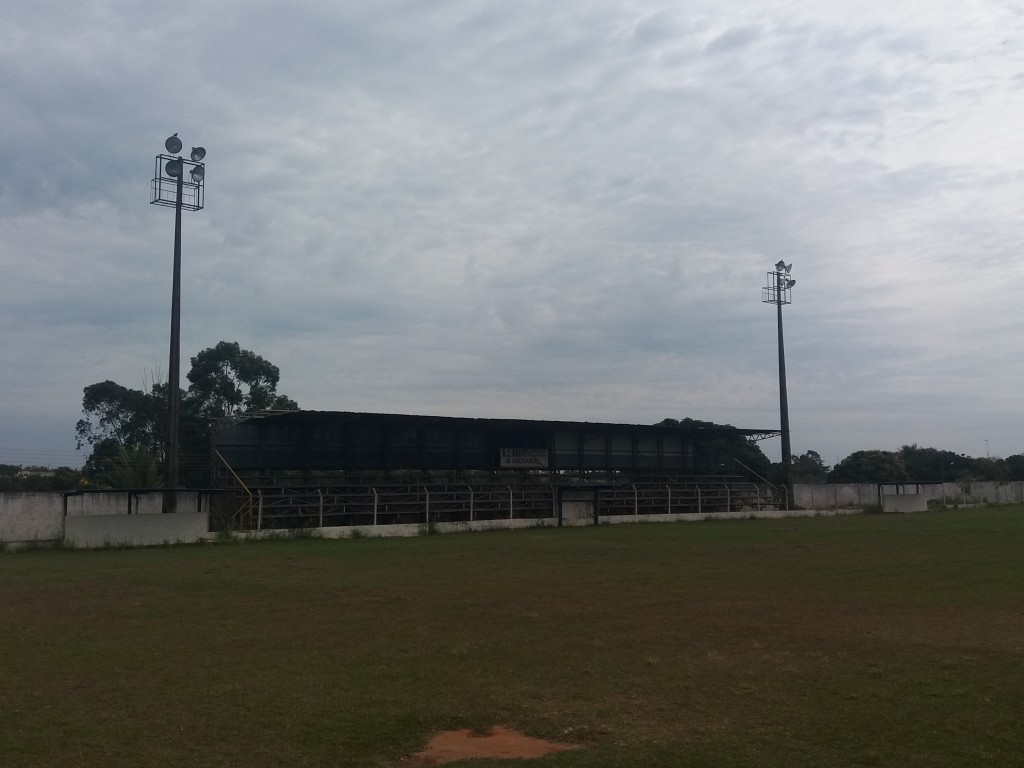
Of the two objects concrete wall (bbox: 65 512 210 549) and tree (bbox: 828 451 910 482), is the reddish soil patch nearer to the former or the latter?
concrete wall (bbox: 65 512 210 549)

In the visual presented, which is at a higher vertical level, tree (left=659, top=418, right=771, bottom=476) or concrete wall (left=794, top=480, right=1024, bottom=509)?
tree (left=659, top=418, right=771, bottom=476)

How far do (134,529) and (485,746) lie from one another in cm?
2552

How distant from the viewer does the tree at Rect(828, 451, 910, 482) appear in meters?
85.8

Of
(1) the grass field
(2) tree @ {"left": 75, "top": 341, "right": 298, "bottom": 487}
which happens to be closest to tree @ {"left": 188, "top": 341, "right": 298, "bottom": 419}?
(2) tree @ {"left": 75, "top": 341, "right": 298, "bottom": 487}

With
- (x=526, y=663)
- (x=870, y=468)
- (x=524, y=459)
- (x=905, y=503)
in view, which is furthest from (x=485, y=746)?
(x=870, y=468)

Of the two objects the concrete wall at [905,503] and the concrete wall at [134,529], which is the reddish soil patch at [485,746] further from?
the concrete wall at [905,503]

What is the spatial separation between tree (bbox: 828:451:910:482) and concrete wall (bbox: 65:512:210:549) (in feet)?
223

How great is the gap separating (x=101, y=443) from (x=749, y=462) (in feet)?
163

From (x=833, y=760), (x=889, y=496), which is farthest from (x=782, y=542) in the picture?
(x=889, y=496)

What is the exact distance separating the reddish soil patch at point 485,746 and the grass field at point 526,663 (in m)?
0.18

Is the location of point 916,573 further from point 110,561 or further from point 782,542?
point 110,561

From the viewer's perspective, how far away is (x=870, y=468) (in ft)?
285

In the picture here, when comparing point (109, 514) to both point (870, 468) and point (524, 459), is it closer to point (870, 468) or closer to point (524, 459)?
point (524, 459)

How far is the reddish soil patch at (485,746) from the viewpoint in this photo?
7.44m
